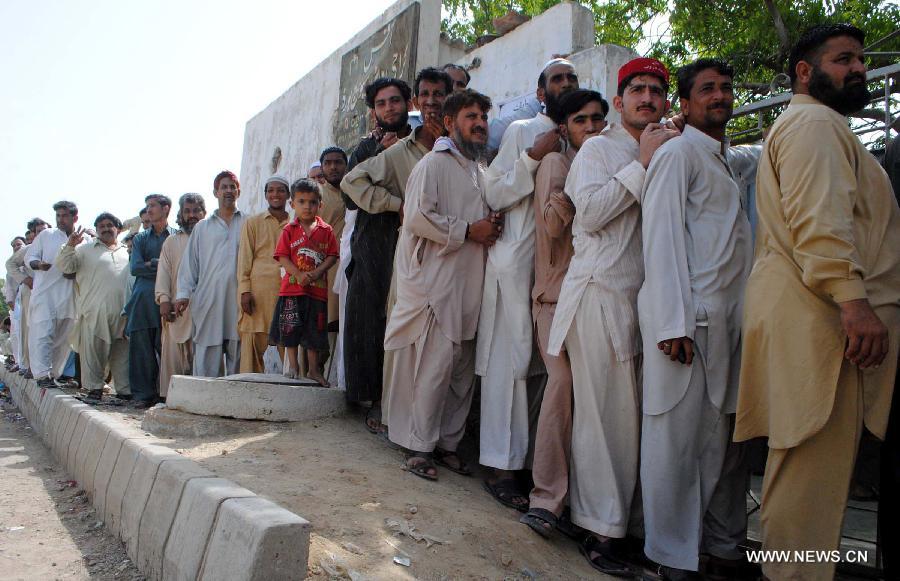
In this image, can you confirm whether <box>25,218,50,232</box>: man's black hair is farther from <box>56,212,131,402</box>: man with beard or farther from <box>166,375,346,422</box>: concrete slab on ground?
<box>166,375,346,422</box>: concrete slab on ground

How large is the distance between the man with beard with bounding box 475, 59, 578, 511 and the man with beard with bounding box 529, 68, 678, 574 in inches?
12.5

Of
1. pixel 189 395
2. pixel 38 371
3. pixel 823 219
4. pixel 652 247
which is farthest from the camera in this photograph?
pixel 38 371

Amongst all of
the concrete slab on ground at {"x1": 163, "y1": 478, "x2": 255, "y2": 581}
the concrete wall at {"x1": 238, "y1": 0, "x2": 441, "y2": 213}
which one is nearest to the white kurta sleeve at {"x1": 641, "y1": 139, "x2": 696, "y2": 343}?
the concrete slab on ground at {"x1": 163, "y1": 478, "x2": 255, "y2": 581}

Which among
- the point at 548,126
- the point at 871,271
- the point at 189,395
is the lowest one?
the point at 189,395

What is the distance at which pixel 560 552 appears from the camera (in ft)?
9.84

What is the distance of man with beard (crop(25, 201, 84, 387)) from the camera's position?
838 cm

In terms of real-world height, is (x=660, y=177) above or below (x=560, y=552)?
above

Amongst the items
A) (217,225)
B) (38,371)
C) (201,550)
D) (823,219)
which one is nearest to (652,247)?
(823,219)

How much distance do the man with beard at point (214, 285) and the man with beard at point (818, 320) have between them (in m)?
4.81

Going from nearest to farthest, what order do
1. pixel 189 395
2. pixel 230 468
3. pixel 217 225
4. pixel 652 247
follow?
pixel 652 247, pixel 230 468, pixel 189 395, pixel 217 225

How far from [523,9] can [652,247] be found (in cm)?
1627

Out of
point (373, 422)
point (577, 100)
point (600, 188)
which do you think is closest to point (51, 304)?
point (373, 422)

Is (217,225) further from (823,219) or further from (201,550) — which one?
(823,219)

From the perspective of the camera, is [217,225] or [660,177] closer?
[660,177]
